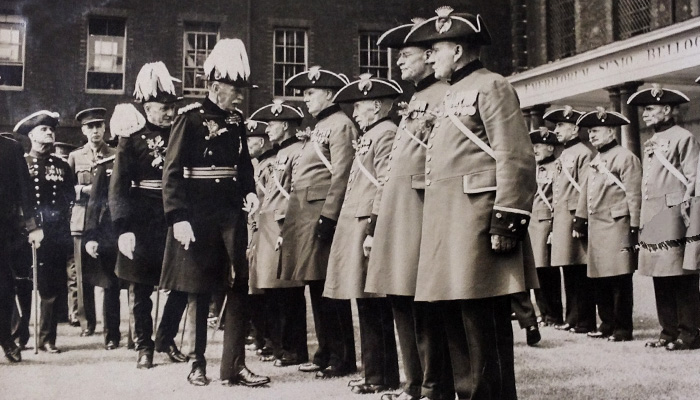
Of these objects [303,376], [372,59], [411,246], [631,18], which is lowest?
[303,376]

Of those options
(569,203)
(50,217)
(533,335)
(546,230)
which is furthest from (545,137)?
(50,217)

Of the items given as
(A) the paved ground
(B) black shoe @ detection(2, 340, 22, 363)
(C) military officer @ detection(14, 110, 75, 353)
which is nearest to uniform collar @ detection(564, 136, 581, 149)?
(A) the paved ground

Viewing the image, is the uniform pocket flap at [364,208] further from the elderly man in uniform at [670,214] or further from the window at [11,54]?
the elderly man in uniform at [670,214]

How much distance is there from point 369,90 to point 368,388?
1.96 metres

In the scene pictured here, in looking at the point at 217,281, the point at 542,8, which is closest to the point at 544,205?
the point at 217,281

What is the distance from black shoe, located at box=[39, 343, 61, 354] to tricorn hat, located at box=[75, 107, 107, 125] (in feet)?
6.18

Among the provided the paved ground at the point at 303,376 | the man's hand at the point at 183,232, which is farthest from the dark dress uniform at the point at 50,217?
the man's hand at the point at 183,232

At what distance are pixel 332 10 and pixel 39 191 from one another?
143 inches

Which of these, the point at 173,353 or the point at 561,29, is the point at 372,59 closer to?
the point at 173,353

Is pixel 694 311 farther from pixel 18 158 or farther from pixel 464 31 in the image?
pixel 18 158

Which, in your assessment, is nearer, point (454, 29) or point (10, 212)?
point (454, 29)

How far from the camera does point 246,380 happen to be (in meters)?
5.00

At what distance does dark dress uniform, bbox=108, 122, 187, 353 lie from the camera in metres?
5.73

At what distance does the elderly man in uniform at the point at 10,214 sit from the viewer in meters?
5.33
